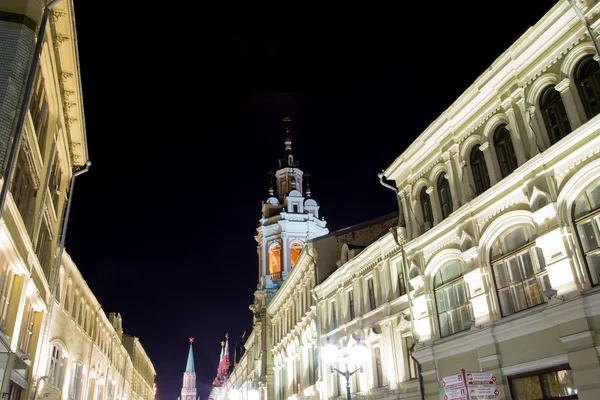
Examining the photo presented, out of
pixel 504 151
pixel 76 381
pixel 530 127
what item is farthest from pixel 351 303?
pixel 76 381

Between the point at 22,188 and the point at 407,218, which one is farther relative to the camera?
the point at 407,218

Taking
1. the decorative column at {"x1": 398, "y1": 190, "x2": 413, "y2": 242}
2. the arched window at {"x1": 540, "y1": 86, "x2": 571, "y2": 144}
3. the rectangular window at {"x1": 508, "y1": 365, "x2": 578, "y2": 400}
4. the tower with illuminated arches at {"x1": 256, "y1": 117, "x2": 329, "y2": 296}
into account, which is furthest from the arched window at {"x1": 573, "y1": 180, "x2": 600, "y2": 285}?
the tower with illuminated arches at {"x1": 256, "y1": 117, "x2": 329, "y2": 296}

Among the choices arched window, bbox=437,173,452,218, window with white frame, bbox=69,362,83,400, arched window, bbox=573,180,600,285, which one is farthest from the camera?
window with white frame, bbox=69,362,83,400

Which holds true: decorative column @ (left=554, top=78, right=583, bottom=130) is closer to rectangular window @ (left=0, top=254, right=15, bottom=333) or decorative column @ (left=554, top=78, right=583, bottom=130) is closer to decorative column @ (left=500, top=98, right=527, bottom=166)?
decorative column @ (left=500, top=98, right=527, bottom=166)

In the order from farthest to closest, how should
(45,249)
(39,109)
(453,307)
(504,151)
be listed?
(45,249)
(453,307)
(39,109)
(504,151)

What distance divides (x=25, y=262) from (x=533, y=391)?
15340 mm

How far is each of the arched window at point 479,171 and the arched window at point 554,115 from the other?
9.23 feet

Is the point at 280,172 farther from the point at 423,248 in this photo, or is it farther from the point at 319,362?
the point at 423,248

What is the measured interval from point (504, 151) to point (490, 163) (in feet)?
1.84

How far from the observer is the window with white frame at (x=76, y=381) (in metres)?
28.7

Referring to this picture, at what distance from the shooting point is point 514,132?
15438 mm

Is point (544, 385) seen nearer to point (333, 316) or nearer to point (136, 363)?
point (333, 316)

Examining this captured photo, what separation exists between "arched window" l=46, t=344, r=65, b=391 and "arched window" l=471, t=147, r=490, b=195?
1996 centimetres

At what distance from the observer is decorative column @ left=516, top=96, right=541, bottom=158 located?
47.5 ft
